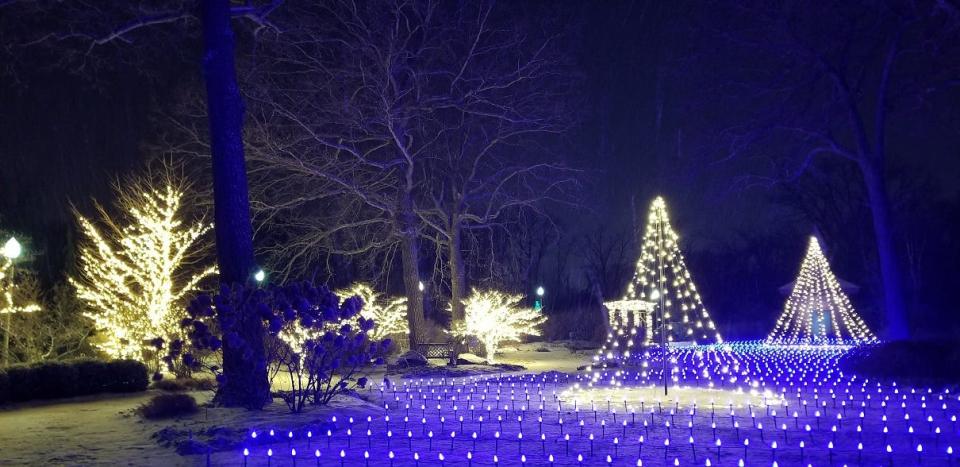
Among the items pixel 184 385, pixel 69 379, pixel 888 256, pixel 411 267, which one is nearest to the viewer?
pixel 69 379

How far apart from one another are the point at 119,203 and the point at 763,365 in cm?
1948

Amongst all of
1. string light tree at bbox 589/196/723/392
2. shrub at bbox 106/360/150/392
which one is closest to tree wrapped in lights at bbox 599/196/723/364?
string light tree at bbox 589/196/723/392

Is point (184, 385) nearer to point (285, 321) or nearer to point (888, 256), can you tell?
point (285, 321)

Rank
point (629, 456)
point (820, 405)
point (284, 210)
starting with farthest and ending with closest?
point (284, 210) → point (820, 405) → point (629, 456)

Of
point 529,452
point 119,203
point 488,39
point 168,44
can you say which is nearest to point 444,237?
point 488,39

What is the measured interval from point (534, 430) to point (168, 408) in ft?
16.8

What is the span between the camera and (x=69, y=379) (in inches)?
567

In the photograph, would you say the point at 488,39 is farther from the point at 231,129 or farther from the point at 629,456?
the point at 629,456

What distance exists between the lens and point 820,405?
12859mm

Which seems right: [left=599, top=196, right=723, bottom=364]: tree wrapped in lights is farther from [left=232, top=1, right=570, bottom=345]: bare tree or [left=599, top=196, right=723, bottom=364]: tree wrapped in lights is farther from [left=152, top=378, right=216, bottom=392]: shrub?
[left=152, top=378, right=216, bottom=392]: shrub

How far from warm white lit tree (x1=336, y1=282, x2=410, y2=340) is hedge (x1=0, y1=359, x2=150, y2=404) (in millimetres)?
9309

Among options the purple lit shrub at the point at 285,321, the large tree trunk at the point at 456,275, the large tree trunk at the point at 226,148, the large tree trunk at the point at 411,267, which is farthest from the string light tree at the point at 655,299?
the large tree trunk at the point at 226,148

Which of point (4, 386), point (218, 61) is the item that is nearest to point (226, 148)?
point (218, 61)

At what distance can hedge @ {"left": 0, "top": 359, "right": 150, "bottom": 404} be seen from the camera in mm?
13695
